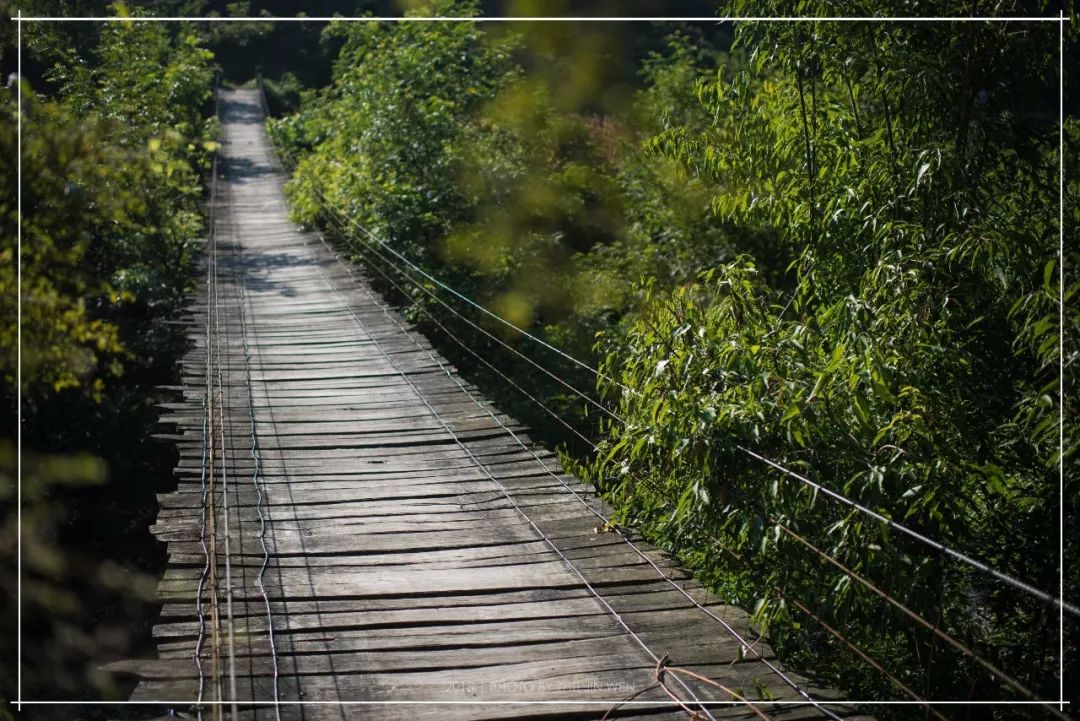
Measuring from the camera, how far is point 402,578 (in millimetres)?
3701

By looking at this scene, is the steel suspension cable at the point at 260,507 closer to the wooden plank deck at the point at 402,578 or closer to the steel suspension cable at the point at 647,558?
the wooden plank deck at the point at 402,578

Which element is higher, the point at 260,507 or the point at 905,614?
the point at 905,614

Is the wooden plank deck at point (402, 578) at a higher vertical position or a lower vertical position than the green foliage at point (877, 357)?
lower

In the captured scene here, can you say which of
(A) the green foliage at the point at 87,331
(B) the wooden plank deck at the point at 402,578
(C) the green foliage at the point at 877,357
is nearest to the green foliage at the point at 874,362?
(C) the green foliage at the point at 877,357

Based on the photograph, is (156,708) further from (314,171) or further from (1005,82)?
(314,171)

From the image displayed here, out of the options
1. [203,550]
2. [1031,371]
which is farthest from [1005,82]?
[203,550]

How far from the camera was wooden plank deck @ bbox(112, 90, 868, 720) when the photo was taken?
289cm

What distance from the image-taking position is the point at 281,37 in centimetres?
3080

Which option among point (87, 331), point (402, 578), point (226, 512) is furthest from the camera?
point (226, 512)

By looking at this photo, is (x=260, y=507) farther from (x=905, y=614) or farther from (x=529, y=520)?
(x=905, y=614)

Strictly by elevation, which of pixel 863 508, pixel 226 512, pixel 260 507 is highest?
pixel 863 508

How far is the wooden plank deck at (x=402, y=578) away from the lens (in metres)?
2.89

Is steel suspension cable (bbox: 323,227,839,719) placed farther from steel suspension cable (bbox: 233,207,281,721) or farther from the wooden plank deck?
steel suspension cable (bbox: 233,207,281,721)

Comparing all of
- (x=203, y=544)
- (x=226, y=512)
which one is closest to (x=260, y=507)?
(x=226, y=512)
